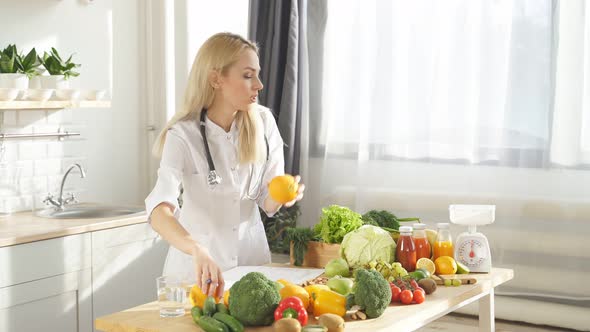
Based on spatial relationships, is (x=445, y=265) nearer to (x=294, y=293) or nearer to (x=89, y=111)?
(x=294, y=293)

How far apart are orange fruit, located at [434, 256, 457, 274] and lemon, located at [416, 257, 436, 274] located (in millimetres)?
27

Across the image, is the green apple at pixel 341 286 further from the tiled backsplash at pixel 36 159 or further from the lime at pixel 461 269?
the tiled backsplash at pixel 36 159

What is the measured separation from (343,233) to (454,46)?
2.38 metres

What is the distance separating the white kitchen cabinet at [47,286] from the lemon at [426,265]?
6.19 feet

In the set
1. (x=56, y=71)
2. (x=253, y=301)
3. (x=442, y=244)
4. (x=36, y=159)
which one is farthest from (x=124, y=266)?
(x=253, y=301)

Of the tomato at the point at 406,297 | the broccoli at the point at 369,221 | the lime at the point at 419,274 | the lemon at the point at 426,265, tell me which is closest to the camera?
the tomato at the point at 406,297

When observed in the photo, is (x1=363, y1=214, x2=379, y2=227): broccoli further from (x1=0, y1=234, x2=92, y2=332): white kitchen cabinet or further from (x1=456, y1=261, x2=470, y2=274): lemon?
(x1=0, y1=234, x2=92, y2=332): white kitchen cabinet

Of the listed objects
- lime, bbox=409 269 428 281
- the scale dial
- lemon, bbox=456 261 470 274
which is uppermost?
the scale dial

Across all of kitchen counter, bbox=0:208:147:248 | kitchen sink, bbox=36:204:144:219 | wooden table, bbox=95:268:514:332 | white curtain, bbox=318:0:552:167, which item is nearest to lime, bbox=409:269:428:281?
wooden table, bbox=95:268:514:332

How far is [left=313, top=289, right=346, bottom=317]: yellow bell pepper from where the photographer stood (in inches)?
85.9

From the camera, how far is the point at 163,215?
2645 mm

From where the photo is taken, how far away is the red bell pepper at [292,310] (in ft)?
6.76

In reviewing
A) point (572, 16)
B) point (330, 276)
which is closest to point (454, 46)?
point (572, 16)

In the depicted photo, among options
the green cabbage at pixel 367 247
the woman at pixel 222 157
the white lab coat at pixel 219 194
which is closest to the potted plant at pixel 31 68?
the woman at pixel 222 157
